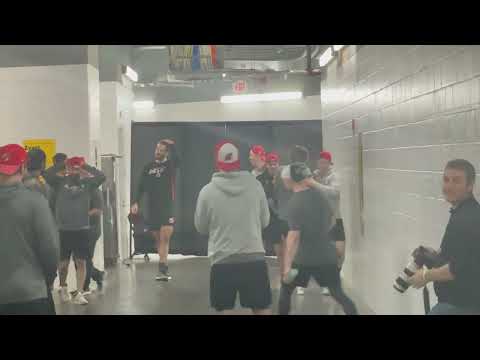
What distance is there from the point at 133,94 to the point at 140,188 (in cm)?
59

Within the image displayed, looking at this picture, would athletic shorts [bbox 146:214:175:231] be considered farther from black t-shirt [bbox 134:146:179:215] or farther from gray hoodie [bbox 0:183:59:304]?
gray hoodie [bbox 0:183:59:304]

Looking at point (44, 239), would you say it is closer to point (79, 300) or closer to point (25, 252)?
point (25, 252)

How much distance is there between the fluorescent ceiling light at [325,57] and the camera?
10.5 feet

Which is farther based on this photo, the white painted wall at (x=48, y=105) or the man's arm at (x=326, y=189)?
the white painted wall at (x=48, y=105)

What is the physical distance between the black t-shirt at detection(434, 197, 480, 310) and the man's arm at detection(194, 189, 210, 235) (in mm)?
1206

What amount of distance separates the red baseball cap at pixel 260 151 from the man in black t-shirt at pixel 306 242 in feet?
0.57

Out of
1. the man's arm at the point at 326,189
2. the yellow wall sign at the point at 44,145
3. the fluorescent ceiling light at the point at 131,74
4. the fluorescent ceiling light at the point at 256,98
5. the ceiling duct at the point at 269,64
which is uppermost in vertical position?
the ceiling duct at the point at 269,64

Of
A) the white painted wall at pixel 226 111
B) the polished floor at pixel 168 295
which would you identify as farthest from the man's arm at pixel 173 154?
the polished floor at pixel 168 295

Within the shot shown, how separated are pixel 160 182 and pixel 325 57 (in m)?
1.29

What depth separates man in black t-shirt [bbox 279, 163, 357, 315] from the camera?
2949mm

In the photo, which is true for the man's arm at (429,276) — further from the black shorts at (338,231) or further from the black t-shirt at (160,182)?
the black t-shirt at (160,182)

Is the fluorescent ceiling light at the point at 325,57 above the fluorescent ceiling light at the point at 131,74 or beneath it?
above

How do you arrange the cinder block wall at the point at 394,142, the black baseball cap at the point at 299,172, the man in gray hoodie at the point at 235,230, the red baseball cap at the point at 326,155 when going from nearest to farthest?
the cinder block wall at the point at 394,142, the man in gray hoodie at the point at 235,230, the black baseball cap at the point at 299,172, the red baseball cap at the point at 326,155

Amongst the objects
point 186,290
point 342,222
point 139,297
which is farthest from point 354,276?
point 139,297
